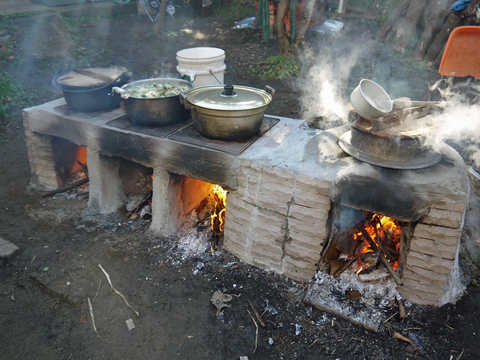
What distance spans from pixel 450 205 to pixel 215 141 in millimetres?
2438

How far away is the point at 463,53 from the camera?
6.29 m

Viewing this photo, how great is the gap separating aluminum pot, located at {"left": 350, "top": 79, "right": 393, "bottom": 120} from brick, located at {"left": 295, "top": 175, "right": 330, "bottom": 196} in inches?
29.8

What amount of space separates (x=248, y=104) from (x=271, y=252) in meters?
1.72

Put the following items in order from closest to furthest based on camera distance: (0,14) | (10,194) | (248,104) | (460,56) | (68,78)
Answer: (248,104) < (68,78) < (10,194) < (460,56) < (0,14)

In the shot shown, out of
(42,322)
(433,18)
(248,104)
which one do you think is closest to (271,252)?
(248,104)

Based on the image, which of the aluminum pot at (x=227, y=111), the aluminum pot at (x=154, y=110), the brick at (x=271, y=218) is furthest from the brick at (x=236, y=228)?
the aluminum pot at (x=154, y=110)

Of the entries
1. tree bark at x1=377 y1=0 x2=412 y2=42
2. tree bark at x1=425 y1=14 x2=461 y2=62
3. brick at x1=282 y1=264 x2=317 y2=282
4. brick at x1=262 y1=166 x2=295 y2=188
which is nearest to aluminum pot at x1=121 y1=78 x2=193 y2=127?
brick at x1=262 y1=166 x2=295 y2=188

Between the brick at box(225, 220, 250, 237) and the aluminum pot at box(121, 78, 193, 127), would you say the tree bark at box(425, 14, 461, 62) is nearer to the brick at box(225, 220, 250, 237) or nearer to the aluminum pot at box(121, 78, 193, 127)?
the aluminum pot at box(121, 78, 193, 127)

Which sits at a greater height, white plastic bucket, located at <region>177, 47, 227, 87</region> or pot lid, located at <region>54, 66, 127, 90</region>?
white plastic bucket, located at <region>177, 47, 227, 87</region>

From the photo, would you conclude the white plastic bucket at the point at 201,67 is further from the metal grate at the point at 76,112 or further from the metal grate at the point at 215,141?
the metal grate at the point at 76,112

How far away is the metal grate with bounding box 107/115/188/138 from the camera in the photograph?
395 centimetres

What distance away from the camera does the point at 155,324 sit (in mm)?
3230

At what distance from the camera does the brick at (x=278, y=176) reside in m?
3.28

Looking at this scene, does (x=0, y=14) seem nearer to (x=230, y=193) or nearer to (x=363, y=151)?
(x=230, y=193)
